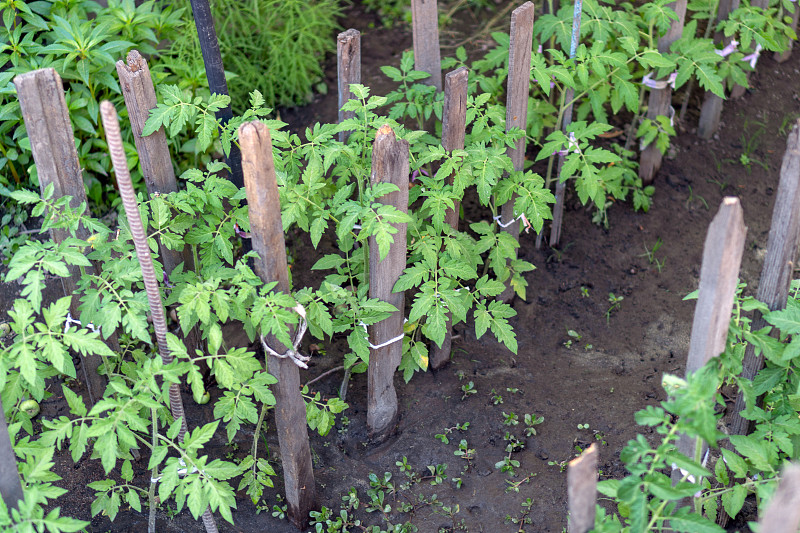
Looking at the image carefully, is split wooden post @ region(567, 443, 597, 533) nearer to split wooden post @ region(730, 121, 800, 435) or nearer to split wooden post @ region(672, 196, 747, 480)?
split wooden post @ region(672, 196, 747, 480)

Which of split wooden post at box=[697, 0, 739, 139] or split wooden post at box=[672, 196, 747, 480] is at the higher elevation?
split wooden post at box=[672, 196, 747, 480]

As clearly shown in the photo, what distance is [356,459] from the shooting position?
10.4 feet

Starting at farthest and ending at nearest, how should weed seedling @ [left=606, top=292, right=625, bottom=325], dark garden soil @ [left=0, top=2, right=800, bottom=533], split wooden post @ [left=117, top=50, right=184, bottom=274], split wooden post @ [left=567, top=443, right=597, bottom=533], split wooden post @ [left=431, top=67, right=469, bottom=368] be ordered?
weed seedling @ [left=606, top=292, right=625, bottom=325] < dark garden soil @ [left=0, top=2, right=800, bottom=533] < split wooden post @ [left=431, top=67, right=469, bottom=368] < split wooden post @ [left=117, top=50, right=184, bottom=274] < split wooden post @ [left=567, top=443, right=597, bottom=533]

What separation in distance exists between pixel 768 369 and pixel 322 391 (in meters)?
1.84

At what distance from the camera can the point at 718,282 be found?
6.61 ft

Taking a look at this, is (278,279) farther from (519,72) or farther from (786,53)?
(786,53)

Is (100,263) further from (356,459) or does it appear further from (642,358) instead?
(642,358)

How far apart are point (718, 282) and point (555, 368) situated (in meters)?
1.58

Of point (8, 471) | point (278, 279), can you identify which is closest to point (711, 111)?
point (278, 279)

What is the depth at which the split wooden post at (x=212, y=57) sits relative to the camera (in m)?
2.88

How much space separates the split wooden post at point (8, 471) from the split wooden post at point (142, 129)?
0.97 metres

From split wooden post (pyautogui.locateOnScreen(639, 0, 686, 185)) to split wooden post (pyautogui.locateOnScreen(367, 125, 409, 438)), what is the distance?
1.90m

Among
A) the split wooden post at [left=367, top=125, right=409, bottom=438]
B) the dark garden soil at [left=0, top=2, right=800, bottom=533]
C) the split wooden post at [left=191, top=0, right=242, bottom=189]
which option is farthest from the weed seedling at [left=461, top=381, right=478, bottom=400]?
the split wooden post at [left=191, top=0, right=242, bottom=189]

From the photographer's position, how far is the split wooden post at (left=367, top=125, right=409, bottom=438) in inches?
100
